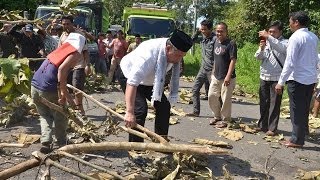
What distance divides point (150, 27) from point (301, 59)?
13395 mm

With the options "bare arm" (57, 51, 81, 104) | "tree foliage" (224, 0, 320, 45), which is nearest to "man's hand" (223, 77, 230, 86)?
"bare arm" (57, 51, 81, 104)

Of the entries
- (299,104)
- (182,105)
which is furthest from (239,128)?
(182,105)

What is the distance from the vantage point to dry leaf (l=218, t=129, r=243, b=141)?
778 cm

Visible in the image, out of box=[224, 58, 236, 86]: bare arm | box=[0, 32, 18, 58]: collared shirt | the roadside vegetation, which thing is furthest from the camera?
the roadside vegetation

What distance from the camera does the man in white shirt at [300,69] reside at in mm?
6856

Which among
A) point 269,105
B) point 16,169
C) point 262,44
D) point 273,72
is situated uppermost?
point 262,44

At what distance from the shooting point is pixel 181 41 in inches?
192

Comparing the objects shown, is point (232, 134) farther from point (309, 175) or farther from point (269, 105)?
point (309, 175)

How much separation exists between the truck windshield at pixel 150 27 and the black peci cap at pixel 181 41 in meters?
14.8

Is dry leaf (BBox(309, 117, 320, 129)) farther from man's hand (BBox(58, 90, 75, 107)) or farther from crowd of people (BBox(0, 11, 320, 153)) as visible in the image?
man's hand (BBox(58, 90, 75, 107))

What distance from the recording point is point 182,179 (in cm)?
492

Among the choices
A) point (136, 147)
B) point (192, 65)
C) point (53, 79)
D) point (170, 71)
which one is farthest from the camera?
point (192, 65)

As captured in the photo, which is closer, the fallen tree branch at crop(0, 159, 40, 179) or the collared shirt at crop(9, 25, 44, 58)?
the fallen tree branch at crop(0, 159, 40, 179)

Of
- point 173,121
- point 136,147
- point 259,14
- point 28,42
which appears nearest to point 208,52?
point 173,121
